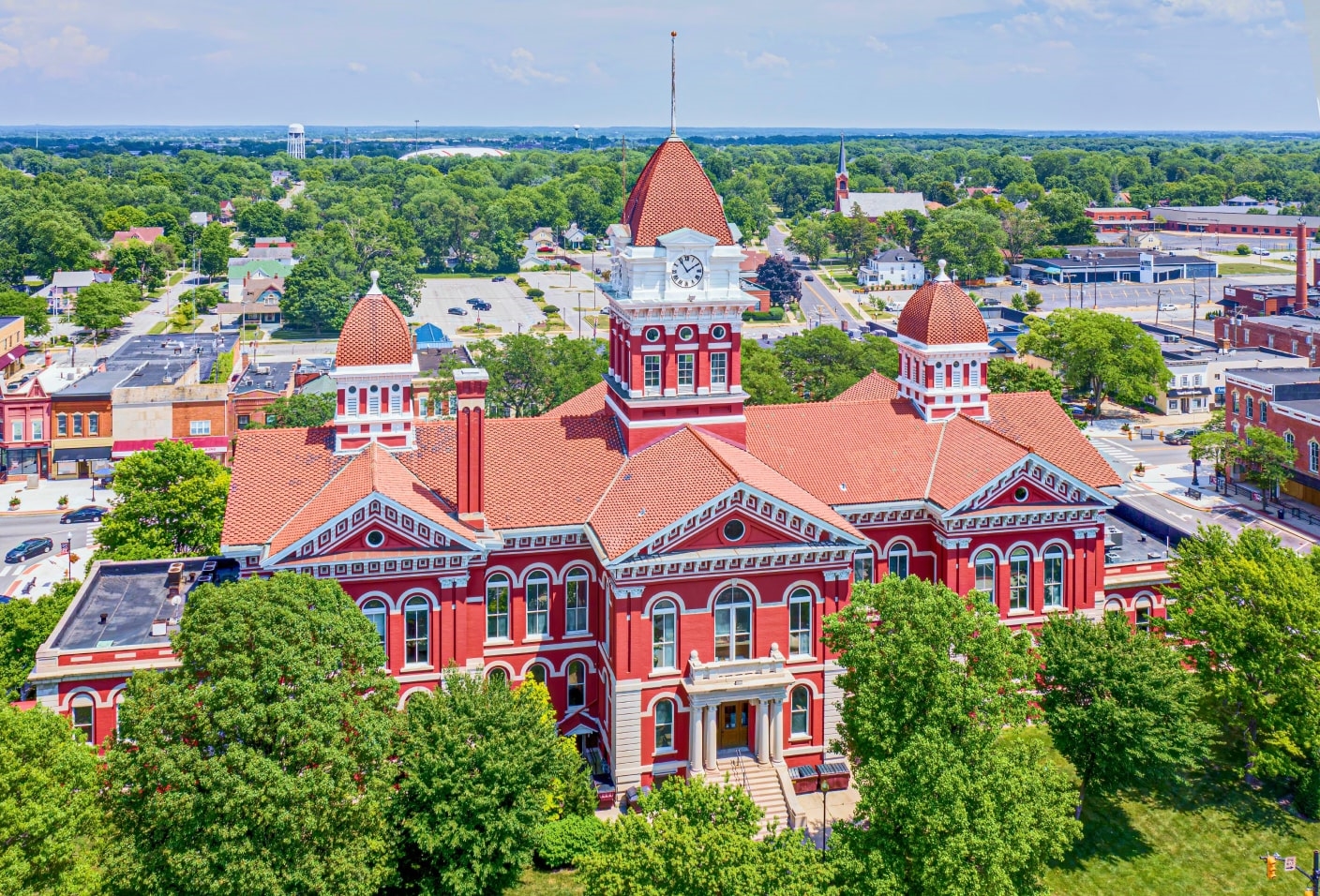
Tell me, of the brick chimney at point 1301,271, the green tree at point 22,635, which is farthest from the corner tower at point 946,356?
the brick chimney at point 1301,271

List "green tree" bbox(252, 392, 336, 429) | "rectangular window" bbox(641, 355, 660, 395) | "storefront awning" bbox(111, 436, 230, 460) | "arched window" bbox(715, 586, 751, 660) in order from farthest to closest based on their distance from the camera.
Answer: "storefront awning" bbox(111, 436, 230, 460) → "green tree" bbox(252, 392, 336, 429) → "rectangular window" bbox(641, 355, 660, 395) → "arched window" bbox(715, 586, 751, 660)

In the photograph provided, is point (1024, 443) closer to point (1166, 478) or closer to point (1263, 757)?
point (1263, 757)

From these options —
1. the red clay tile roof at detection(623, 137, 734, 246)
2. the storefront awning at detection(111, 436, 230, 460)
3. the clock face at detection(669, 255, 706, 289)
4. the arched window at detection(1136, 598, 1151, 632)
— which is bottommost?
the arched window at detection(1136, 598, 1151, 632)

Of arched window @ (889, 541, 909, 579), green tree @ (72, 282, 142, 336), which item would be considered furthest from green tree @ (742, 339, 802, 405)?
green tree @ (72, 282, 142, 336)

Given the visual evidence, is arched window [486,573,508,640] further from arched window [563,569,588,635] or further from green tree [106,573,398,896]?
green tree [106,573,398,896]

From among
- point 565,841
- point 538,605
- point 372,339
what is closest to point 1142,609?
point 538,605

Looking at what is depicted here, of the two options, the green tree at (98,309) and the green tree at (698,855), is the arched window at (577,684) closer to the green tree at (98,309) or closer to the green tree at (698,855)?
the green tree at (698,855)

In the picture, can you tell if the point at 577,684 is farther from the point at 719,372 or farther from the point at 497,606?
the point at 719,372
